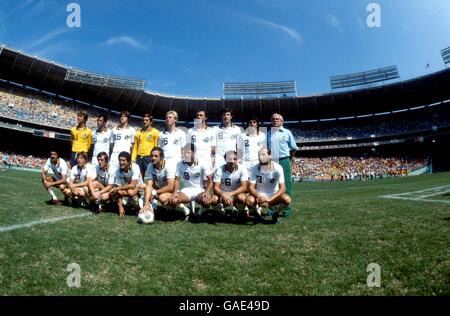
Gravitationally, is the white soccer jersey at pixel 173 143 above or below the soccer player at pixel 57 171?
above

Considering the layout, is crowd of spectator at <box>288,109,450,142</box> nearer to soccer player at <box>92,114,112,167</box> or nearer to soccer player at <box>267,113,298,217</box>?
soccer player at <box>267,113,298,217</box>

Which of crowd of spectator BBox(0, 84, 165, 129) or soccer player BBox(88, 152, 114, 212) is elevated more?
crowd of spectator BBox(0, 84, 165, 129)

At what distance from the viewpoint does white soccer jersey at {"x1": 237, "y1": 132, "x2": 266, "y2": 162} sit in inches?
296

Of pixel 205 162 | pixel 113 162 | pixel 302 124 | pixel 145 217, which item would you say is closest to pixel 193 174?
pixel 205 162

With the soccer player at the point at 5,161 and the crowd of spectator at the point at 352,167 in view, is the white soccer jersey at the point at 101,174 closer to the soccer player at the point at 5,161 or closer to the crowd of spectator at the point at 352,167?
the soccer player at the point at 5,161

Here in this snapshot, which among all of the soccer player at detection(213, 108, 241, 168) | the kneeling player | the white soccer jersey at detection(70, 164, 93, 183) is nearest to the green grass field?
the kneeling player

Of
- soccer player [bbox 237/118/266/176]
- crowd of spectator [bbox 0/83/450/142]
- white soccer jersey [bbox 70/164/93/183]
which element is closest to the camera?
soccer player [bbox 237/118/266/176]

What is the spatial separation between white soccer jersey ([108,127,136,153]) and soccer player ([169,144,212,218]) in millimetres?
1982

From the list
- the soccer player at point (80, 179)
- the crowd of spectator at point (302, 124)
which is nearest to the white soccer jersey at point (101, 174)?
the soccer player at point (80, 179)

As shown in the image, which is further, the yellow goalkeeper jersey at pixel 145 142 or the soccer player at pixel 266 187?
the yellow goalkeeper jersey at pixel 145 142

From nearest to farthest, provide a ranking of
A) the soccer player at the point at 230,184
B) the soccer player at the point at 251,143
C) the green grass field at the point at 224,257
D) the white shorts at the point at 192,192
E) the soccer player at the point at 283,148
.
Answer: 1. the green grass field at the point at 224,257
2. the soccer player at the point at 230,184
3. the white shorts at the point at 192,192
4. the soccer player at the point at 283,148
5. the soccer player at the point at 251,143

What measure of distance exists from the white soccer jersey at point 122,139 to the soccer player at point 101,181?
578 millimetres

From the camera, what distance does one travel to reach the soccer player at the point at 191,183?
6.43 metres

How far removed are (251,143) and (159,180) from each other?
2307 mm
